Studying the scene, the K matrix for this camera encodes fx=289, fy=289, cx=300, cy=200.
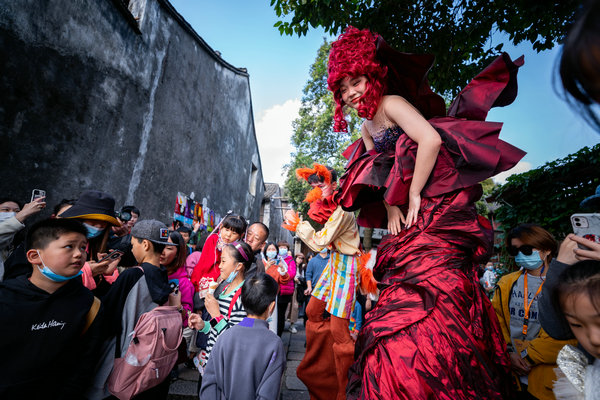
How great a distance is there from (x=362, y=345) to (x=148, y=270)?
1.91m

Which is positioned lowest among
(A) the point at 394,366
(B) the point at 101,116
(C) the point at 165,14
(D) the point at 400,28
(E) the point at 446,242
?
(A) the point at 394,366

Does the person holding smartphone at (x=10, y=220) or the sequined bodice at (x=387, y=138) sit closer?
the sequined bodice at (x=387, y=138)

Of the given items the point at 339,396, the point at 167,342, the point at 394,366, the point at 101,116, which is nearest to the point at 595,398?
the point at 394,366

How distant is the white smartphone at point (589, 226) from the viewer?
152cm

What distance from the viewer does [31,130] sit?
4168 millimetres

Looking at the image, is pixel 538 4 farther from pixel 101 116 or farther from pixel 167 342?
pixel 101 116

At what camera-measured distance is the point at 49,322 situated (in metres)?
1.73

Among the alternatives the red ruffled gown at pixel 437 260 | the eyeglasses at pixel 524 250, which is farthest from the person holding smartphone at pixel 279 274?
the red ruffled gown at pixel 437 260

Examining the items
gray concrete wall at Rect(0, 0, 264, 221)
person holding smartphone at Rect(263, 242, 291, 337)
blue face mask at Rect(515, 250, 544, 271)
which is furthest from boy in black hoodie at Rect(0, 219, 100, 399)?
blue face mask at Rect(515, 250, 544, 271)

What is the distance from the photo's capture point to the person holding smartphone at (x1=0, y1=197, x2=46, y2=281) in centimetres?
267

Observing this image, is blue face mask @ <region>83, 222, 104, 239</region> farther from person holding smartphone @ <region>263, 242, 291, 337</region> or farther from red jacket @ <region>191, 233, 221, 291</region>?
person holding smartphone @ <region>263, 242, 291, 337</region>

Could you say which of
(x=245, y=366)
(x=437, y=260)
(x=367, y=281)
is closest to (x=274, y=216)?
(x=367, y=281)

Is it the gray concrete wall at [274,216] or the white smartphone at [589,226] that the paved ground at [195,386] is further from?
the gray concrete wall at [274,216]

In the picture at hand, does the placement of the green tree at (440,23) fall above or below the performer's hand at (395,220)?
above
